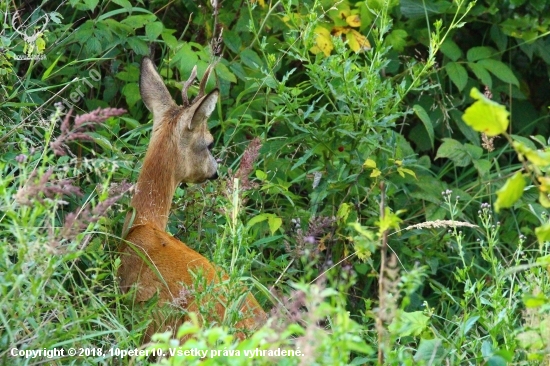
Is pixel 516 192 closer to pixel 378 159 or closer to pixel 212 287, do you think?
pixel 212 287

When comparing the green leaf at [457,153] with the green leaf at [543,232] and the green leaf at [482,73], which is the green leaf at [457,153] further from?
the green leaf at [543,232]

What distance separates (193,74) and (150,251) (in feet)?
2.99

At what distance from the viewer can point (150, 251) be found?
3.82m

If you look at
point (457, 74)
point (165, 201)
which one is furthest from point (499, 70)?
point (165, 201)

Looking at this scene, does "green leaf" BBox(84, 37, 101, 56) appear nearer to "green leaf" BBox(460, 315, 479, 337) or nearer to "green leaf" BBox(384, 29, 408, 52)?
"green leaf" BBox(384, 29, 408, 52)

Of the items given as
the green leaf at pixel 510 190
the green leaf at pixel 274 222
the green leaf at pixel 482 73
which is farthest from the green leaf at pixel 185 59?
the green leaf at pixel 510 190

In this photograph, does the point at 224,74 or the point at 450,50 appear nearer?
the point at 224,74

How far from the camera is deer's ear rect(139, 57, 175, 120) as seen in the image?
4500 mm

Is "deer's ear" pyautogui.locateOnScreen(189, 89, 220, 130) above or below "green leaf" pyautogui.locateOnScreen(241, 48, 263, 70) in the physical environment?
above

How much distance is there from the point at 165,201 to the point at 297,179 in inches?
27.2

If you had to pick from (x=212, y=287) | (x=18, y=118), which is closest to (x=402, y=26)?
(x=18, y=118)

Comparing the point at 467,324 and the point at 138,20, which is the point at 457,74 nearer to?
the point at 138,20

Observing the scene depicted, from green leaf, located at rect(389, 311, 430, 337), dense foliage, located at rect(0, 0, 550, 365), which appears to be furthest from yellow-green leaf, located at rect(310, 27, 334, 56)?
green leaf, located at rect(389, 311, 430, 337)

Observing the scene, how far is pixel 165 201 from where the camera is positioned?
4.27m
